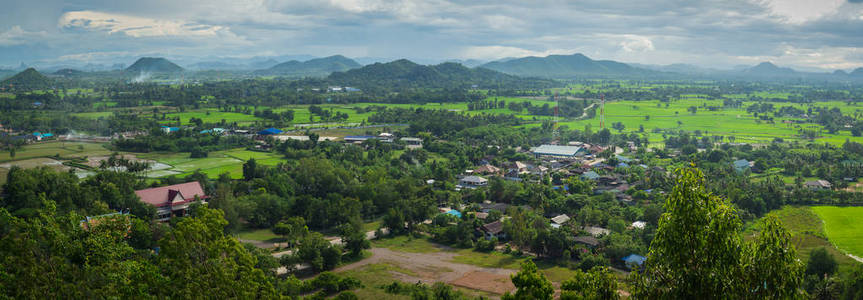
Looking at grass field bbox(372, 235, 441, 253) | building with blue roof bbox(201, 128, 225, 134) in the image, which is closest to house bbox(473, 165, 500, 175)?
grass field bbox(372, 235, 441, 253)

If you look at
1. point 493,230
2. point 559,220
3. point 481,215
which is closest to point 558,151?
point 559,220

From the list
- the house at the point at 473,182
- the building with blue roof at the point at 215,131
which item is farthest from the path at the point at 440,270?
the building with blue roof at the point at 215,131

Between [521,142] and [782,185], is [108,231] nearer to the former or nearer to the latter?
[782,185]

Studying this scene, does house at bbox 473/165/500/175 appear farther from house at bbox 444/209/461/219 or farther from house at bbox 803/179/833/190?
house at bbox 803/179/833/190

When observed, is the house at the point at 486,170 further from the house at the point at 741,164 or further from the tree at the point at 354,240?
the house at the point at 741,164

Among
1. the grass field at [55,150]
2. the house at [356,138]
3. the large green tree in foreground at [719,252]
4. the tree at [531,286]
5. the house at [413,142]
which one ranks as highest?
the large green tree in foreground at [719,252]

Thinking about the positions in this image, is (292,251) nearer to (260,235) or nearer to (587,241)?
(260,235)

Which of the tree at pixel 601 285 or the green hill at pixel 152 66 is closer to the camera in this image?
the tree at pixel 601 285
